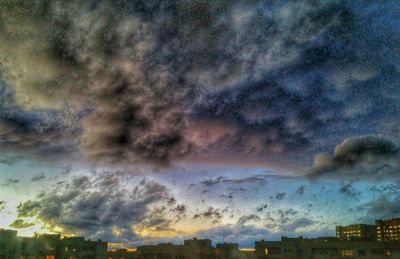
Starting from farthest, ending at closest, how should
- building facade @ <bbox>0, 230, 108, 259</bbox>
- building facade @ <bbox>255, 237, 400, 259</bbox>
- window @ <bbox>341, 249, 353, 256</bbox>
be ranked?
1. building facade @ <bbox>0, 230, 108, 259</bbox>
2. window @ <bbox>341, 249, 353, 256</bbox>
3. building facade @ <bbox>255, 237, 400, 259</bbox>

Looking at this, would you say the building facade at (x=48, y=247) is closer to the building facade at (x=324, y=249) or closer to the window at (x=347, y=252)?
the building facade at (x=324, y=249)

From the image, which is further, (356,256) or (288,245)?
(288,245)

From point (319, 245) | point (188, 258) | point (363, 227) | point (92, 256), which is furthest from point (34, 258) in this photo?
point (363, 227)

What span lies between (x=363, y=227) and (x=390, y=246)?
105m

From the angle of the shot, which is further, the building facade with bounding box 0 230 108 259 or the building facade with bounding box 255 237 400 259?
the building facade with bounding box 0 230 108 259

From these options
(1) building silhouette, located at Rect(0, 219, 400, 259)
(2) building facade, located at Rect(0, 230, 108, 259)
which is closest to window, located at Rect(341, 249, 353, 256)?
(1) building silhouette, located at Rect(0, 219, 400, 259)

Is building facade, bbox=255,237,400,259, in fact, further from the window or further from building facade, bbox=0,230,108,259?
building facade, bbox=0,230,108,259

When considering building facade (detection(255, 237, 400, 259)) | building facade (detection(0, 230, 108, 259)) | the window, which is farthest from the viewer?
building facade (detection(0, 230, 108, 259))

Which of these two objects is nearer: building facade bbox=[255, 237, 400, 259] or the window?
building facade bbox=[255, 237, 400, 259]

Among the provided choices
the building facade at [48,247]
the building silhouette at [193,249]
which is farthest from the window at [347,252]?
the building facade at [48,247]

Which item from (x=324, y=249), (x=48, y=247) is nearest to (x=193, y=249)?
(x=324, y=249)

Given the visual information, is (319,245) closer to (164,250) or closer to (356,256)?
(356,256)

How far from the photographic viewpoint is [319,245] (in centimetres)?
9575

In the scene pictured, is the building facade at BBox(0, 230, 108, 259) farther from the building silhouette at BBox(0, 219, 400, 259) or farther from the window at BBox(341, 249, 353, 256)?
the window at BBox(341, 249, 353, 256)
